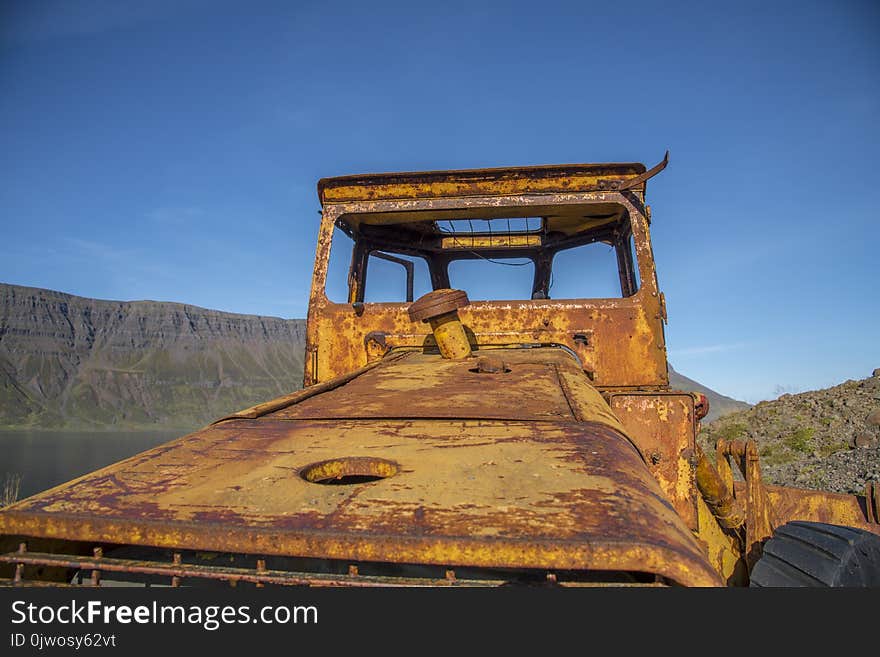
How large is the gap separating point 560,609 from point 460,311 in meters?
2.63

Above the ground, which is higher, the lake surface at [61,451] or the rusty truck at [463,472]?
the lake surface at [61,451]

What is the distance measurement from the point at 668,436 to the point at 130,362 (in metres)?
78.9

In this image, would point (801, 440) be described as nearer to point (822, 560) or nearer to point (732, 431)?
point (732, 431)

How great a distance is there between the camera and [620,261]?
14.1 feet

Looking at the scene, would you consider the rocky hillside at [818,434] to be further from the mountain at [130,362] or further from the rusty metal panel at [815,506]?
the mountain at [130,362]

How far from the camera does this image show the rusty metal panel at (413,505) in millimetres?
1051

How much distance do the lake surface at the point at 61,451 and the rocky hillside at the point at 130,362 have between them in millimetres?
4184

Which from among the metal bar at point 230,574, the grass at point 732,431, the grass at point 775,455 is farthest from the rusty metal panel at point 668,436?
the grass at point 732,431

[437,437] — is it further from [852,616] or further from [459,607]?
[852,616]

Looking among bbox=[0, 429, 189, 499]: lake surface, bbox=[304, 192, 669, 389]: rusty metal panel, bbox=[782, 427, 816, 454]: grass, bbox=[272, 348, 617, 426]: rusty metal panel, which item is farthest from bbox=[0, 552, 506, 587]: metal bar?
bbox=[0, 429, 189, 499]: lake surface

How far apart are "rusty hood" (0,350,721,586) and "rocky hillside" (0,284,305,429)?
6307 cm

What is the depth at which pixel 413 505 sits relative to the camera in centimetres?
122

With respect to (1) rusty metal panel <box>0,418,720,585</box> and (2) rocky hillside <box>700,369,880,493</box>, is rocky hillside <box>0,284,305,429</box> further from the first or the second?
(1) rusty metal panel <box>0,418,720,585</box>

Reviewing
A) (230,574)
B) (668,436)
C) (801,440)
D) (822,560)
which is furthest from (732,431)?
(230,574)
